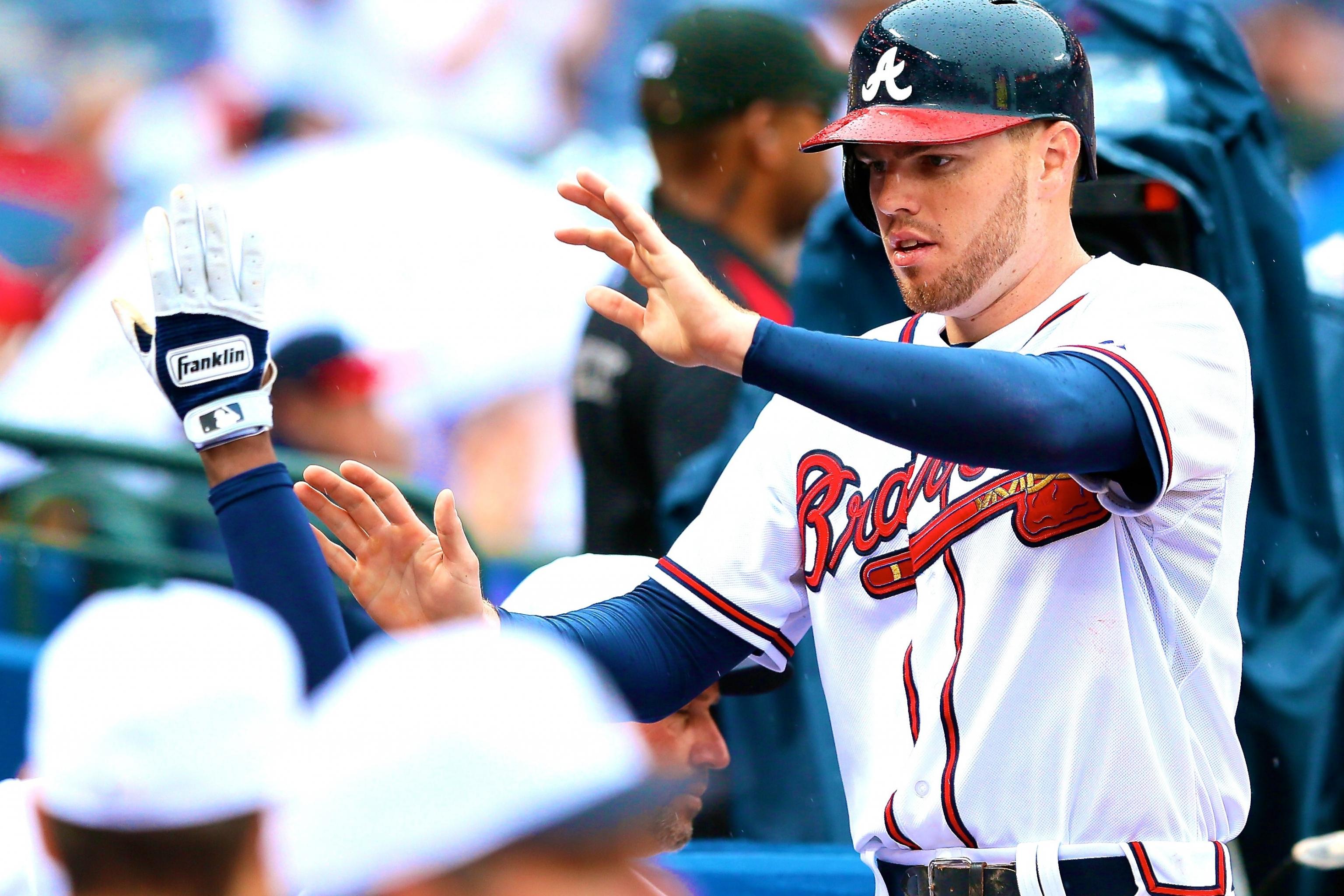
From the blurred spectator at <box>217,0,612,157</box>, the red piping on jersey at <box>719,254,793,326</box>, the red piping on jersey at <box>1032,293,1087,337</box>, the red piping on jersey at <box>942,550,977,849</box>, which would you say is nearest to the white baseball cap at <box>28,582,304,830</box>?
the red piping on jersey at <box>942,550,977,849</box>

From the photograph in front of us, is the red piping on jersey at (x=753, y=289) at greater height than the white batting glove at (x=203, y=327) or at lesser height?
greater

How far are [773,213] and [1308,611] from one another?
181 cm

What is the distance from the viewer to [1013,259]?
2264 millimetres

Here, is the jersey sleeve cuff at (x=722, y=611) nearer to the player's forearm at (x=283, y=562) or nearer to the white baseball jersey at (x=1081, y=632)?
the white baseball jersey at (x=1081, y=632)

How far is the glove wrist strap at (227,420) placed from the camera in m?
2.23

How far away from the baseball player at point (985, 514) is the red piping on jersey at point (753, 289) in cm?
196

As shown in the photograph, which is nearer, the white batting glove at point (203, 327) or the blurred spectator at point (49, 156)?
the white batting glove at point (203, 327)

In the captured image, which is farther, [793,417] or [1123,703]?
[793,417]

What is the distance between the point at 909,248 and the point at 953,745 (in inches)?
26.5

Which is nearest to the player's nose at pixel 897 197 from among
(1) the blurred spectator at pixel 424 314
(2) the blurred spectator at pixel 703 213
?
(2) the blurred spectator at pixel 703 213

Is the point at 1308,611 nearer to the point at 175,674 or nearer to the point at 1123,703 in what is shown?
the point at 1123,703

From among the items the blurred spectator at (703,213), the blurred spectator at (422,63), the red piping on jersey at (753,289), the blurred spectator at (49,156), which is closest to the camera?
the blurred spectator at (703,213)

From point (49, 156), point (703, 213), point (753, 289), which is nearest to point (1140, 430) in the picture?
point (753, 289)

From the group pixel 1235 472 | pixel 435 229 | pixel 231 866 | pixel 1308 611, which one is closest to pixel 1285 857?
pixel 1308 611
